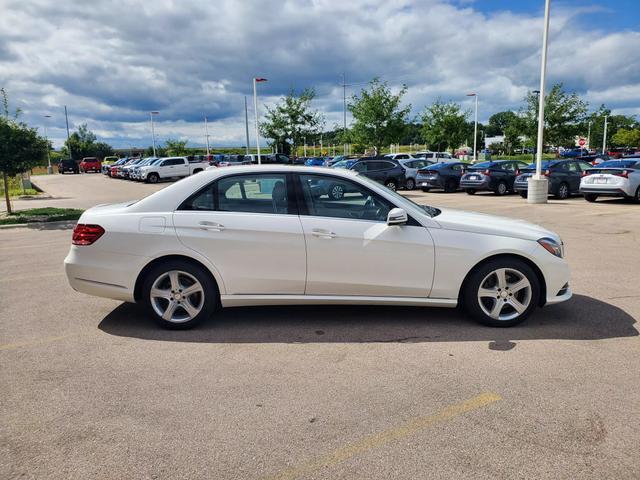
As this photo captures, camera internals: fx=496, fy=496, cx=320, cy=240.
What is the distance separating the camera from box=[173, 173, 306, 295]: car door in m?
4.60

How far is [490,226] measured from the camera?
476 centimetres

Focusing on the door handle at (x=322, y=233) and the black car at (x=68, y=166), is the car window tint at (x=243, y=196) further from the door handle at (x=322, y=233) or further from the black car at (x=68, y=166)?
the black car at (x=68, y=166)

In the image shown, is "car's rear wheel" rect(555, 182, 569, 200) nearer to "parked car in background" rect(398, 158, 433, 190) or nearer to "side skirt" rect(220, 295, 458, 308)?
"parked car in background" rect(398, 158, 433, 190)

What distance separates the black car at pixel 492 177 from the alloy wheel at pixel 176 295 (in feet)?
61.5

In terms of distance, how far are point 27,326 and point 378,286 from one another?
140 inches

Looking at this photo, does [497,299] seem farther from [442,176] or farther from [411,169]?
[411,169]

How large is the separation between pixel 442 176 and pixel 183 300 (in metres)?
20.6

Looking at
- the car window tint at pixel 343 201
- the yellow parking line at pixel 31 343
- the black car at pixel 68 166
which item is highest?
the black car at pixel 68 166

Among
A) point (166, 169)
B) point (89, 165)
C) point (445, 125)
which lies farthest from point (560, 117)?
point (89, 165)

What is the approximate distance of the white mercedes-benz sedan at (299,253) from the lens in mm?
4602

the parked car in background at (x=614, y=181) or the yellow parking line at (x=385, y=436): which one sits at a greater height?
the parked car in background at (x=614, y=181)

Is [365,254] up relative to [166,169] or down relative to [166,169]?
down

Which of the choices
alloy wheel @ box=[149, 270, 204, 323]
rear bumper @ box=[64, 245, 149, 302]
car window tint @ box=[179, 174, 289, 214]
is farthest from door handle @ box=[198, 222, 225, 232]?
rear bumper @ box=[64, 245, 149, 302]

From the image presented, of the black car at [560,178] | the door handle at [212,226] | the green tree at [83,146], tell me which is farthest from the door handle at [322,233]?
the green tree at [83,146]
